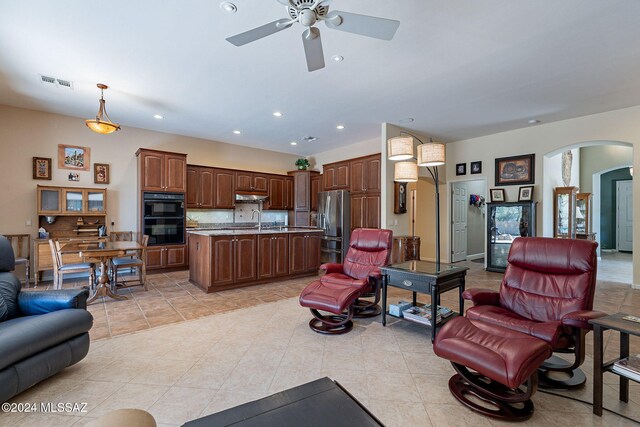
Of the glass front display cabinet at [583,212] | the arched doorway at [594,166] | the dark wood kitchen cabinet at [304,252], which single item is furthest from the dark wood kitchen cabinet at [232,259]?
the glass front display cabinet at [583,212]

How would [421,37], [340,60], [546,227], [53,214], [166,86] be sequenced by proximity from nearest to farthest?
[421,37], [340,60], [166,86], [53,214], [546,227]

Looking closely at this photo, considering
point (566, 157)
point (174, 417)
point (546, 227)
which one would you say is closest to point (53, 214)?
point (174, 417)

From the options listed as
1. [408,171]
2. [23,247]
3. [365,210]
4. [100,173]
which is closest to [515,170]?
[365,210]

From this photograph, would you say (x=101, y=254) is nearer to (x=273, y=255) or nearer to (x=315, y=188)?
(x=273, y=255)

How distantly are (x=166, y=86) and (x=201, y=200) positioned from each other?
10.4 feet

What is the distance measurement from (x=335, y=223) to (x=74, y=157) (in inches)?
212

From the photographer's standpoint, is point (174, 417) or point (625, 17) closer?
point (174, 417)

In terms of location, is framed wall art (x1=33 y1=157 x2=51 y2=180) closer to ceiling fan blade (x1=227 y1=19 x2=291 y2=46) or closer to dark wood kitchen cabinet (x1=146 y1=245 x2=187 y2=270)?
dark wood kitchen cabinet (x1=146 y1=245 x2=187 y2=270)

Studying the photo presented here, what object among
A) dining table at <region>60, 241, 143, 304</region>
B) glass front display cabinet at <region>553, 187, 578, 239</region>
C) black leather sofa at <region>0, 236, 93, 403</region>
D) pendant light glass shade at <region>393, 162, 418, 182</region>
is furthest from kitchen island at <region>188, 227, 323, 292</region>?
glass front display cabinet at <region>553, 187, 578, 239</region>

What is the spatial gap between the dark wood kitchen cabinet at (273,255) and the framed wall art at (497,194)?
4552mm

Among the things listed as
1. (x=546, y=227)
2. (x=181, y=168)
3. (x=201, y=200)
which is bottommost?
(x=546, y=227)

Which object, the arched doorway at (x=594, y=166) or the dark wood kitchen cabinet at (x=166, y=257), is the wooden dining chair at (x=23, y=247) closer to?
the dark wood kitchen cabinet at (x=166, y=257)

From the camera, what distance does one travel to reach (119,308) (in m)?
3.71

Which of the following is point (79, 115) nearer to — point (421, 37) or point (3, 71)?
point (3, 71)
